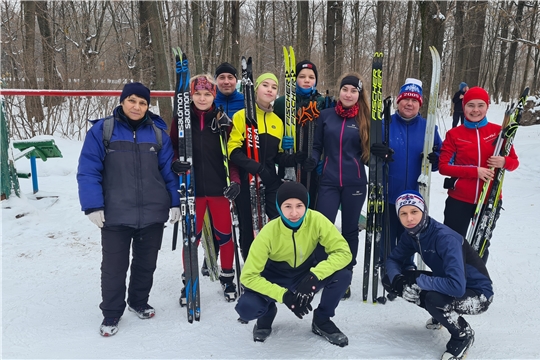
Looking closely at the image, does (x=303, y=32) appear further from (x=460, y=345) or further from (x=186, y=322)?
(x=460, y=345)

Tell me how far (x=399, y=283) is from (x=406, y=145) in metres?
1.16

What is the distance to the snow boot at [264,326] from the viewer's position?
264cm

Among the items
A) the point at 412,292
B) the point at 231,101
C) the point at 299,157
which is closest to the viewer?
the point at 412,292

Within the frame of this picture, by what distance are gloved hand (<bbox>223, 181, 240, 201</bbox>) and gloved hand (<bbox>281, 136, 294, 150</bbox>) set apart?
0.53 m

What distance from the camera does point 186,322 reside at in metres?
2.93

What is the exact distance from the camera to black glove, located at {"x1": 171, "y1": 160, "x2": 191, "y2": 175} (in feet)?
9.28

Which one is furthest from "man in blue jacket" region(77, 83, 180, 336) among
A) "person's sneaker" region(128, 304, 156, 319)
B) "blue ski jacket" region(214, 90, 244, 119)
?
"blue ski jacket" region(214, 90, 244, 119)

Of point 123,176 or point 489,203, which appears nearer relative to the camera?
point 123,176

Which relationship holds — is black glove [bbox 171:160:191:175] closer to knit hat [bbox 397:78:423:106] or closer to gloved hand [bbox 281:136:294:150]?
gloved hand [bbox 281:136:294:150]

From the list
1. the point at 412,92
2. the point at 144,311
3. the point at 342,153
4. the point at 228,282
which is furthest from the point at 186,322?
the point at 412,92

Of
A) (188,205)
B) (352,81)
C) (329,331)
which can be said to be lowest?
(329,331)

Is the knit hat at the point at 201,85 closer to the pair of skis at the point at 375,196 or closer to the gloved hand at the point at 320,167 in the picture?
the gloved hand at the point at 320,167

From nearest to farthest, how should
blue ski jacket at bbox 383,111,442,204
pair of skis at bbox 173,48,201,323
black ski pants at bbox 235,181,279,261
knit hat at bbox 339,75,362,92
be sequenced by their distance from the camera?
1. pair of skis at bbox 173,48,201,323
2. knit hat at bbox 339,75,362,92
3. blue ski jacket at bbox 383,111,442,204
4. black ski pants at bbox 235,181,279,261

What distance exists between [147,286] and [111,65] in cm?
1029
